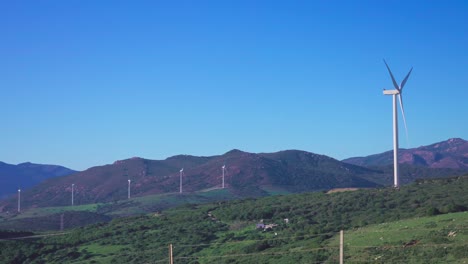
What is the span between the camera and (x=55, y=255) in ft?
251

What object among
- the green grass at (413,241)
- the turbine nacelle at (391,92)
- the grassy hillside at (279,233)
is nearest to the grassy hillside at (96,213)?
the grassy hillside at (279,233)

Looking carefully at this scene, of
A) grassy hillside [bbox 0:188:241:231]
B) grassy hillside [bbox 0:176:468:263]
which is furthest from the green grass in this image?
grassy hillside [bbox 0:188:241:231]

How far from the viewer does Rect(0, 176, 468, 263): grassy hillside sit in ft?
144

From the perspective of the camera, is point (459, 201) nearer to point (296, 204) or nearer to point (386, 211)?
point (386, 211)

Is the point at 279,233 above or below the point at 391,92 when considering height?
below

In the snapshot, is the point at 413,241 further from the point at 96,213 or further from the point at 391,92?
the point at 96,213

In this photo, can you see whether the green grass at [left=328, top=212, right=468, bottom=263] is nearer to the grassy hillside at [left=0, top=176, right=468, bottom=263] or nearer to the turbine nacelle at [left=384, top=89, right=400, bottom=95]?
the grassy hillside at [left=0, top=176, right=468, bottom=263]

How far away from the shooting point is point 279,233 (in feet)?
220

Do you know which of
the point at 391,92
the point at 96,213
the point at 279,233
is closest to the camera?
the point at 279,233

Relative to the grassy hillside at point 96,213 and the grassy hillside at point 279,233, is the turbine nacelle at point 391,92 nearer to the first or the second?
the grassy hillside at point 279,233

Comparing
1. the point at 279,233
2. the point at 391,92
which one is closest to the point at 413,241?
the point at 279,233

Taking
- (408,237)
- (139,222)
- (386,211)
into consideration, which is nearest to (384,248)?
(408,237)

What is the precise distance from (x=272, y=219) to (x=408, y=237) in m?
38.0

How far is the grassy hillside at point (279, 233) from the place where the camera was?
1731 inches
